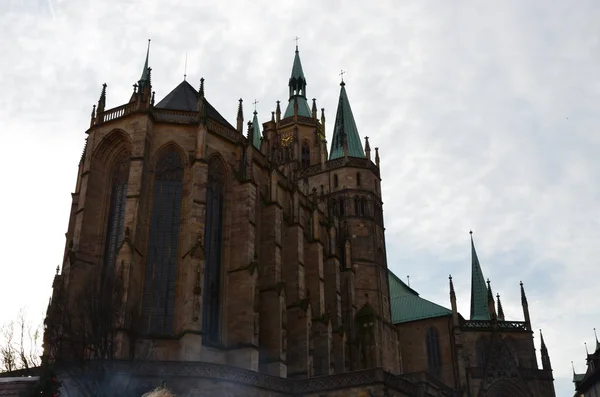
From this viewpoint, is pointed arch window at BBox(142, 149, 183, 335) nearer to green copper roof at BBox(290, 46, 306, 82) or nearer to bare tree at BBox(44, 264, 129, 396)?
bare tree at BBox(44, 264, 129, 396)

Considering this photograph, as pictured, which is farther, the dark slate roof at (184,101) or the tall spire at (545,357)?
the tall spire at (545,357)

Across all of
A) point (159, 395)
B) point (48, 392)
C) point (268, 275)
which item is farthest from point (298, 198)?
point (159, 395)

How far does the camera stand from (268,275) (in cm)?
3372

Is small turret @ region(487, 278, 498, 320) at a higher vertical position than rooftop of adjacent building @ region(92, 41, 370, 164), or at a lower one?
lower

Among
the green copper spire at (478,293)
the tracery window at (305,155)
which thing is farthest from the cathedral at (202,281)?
the tracery window at (305,155)

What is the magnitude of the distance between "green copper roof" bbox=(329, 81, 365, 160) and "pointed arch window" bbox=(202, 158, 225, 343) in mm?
21045

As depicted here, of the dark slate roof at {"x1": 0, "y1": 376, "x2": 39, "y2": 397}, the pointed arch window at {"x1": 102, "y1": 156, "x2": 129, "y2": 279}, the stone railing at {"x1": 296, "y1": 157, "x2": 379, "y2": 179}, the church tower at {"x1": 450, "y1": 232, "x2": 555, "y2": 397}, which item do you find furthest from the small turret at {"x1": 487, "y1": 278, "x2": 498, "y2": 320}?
the dark slate roof at {"x1": 0, "y1": 376, "x2": 39, "y2": 397}

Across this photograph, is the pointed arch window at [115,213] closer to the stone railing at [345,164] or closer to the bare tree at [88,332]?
the bare tree at [88,332]

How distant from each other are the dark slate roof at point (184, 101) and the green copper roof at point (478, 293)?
2780cm

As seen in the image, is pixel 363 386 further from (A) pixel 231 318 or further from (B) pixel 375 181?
(B) pixel 375 181

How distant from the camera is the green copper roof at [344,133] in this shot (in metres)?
53.5

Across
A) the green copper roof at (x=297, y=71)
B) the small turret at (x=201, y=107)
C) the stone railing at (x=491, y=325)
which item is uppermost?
the green copper roof at (x=297, y=71)

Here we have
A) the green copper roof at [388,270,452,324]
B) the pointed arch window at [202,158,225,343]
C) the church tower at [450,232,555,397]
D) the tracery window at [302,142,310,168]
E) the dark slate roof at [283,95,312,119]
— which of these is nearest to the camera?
the pointed arch window at [202,158,225,343]

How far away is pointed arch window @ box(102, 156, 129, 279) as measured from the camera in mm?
30812
